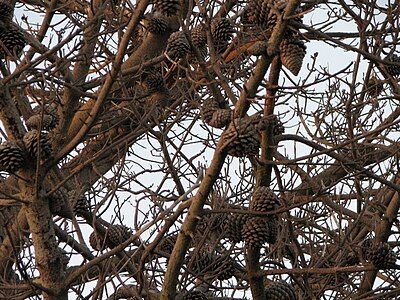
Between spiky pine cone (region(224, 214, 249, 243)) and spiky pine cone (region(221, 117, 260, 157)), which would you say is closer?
spiky pine cone (region(221, 117, 260, 157))

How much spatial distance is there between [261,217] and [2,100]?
5.38ft

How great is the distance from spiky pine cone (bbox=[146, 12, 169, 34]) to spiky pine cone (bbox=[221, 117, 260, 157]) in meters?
3.50

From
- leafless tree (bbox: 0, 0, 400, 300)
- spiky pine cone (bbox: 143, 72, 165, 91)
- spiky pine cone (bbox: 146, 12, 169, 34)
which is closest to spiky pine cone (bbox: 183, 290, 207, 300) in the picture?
leafless tree (bbox: 0, 0, 400, 300)

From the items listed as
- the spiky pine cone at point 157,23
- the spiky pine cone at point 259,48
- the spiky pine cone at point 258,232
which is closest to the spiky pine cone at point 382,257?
the spiky pine cone at point 258,232

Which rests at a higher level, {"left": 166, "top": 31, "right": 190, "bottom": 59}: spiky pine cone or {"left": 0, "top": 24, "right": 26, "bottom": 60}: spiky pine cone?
{"left": 0, "top": 24, "right": 26, "bottom": 60}: spiky pine cone

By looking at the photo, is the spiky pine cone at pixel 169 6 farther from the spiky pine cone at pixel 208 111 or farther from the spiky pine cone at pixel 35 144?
the spiky pine cone at pixel 35 144

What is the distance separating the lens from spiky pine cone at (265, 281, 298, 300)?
3.96 meters

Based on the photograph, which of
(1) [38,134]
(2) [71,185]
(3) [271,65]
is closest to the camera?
(3) [271,65]

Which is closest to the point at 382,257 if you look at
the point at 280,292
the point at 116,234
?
the point at 280,292

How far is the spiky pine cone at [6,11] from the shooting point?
442cm

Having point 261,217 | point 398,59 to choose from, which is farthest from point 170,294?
point 398,59

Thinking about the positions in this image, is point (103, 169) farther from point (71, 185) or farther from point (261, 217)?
point (261, 217)

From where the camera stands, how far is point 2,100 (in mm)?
4297

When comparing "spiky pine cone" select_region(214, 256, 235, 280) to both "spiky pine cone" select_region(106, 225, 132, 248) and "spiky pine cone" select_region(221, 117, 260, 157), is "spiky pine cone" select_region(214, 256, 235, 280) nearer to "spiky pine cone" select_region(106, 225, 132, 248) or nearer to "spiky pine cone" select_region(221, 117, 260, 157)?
"spiky pine cone" select_region(106, 225, 132, 248)
